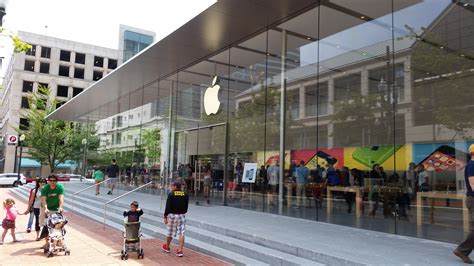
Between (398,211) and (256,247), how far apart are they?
408 cm

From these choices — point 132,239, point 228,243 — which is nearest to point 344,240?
point 228,243

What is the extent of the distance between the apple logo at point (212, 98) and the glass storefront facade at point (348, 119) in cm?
8

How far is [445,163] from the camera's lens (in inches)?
380

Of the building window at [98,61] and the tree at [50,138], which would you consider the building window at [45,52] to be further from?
the tree at [50,138]

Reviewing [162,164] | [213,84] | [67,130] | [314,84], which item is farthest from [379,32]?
[67,130]

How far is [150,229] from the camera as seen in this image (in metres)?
10.5

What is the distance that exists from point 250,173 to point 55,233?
735cm

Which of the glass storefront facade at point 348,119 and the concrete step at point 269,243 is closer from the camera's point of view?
the concrete step at point 269,243

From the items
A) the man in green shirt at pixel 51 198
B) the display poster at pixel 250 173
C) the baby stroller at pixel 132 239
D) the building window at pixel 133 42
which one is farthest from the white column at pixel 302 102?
the building window at pixel 133 42

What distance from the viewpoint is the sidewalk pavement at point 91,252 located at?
7512mm

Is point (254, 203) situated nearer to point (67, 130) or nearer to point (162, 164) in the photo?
point (162, 164)

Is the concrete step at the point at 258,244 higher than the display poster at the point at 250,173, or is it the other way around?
the display poster at the point at 250,173

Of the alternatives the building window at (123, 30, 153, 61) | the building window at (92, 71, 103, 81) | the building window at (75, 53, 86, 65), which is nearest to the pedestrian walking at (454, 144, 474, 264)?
the building window at (92, 71, 103, 81)

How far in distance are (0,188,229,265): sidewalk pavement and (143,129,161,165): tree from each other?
964cm
